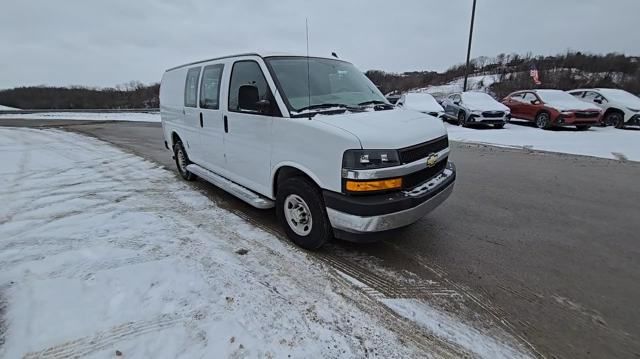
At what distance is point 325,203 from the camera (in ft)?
10.3

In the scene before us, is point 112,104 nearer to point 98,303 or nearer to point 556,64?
point 98,303

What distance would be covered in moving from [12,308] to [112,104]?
51.1m

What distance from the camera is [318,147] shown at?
306cm

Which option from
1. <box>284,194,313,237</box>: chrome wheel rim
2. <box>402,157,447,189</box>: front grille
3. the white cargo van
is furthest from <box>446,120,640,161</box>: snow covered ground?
<box>284,194,313,237</box>: chrome wheel rim

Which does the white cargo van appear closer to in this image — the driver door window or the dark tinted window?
the dark tinted window

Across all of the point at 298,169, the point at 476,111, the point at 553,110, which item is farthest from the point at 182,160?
the point at 553,110

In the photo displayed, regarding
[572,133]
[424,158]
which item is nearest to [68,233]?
[424,158]

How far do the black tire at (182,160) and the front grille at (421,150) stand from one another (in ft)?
14.4

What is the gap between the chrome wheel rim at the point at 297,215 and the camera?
3457 millimetres

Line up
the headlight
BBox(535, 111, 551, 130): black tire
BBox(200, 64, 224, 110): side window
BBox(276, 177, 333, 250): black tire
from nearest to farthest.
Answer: the headlight < BBox(276, 177, 333, 250): black tire < BBox(200, 64, 224, 110): side window < BBox(535, 111, 551, 130): black tire

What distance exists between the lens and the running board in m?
3.91

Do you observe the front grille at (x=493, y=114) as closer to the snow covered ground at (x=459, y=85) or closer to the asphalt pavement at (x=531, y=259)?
the asphalt pavement at (x=531, y=259)

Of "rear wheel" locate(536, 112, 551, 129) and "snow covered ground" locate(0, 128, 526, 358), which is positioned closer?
"snow covered ground" locate(0, 128, 526, 358)

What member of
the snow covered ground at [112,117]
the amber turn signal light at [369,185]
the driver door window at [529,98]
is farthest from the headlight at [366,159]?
the snow covered ground at [112,117]
